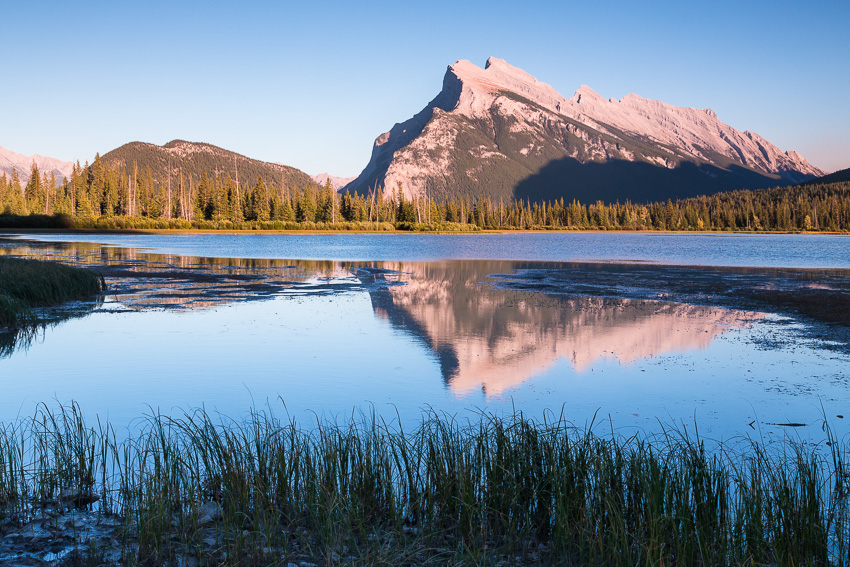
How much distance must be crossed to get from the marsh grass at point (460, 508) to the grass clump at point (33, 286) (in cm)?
1108

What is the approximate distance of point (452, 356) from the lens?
1226cm

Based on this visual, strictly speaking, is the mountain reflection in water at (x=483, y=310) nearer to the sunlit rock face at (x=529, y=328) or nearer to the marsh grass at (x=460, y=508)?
the sunlit rock face at (x=529, y=328)

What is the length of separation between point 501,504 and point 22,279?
18.1 metres

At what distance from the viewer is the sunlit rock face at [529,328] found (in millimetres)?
11516

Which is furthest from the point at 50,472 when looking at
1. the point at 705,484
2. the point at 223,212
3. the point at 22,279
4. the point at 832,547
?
the point at 223,212

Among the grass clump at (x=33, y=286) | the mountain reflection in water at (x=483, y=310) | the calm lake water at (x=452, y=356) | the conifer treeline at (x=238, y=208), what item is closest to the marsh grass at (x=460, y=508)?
the calm lake water at (x=452, y=356)

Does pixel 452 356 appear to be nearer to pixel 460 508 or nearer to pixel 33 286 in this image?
pixel 460 508

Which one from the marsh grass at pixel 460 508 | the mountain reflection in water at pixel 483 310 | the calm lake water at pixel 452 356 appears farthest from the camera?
the mountain reflection in water at pixel 483 310

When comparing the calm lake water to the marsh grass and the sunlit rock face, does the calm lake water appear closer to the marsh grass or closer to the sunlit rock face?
the sunlit rock face

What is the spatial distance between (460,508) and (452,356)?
7.28 metres

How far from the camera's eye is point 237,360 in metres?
12.0

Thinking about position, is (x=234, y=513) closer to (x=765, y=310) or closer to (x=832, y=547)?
(x=832, y=547)

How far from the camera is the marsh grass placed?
432 centimetres

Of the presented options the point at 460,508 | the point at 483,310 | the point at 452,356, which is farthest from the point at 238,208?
the point at 460,508
